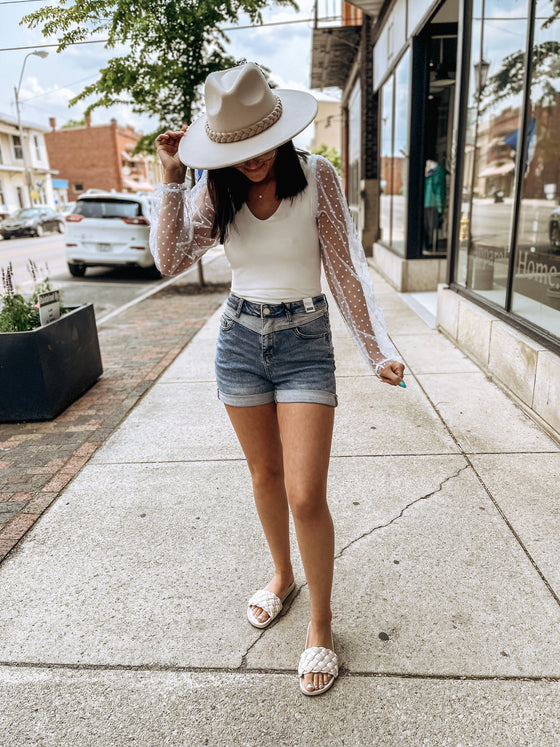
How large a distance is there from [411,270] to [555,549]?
6.54 meters

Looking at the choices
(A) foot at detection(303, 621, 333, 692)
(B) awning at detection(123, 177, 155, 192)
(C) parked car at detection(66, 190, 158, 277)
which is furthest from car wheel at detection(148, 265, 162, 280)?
(B) awning at detection(123, 177, 155, 192)

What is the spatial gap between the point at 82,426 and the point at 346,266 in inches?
116

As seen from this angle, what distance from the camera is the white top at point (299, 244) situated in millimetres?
1924

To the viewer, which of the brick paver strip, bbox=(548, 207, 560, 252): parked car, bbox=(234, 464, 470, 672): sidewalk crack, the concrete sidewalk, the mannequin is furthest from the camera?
the mannequin

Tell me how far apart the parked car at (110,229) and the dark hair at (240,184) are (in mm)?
10359

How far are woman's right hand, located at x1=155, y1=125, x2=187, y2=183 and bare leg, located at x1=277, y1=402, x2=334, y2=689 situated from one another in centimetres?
83

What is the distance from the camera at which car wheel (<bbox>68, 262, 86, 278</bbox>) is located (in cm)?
1266

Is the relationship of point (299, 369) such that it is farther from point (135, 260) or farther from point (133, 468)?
point (135, 260)

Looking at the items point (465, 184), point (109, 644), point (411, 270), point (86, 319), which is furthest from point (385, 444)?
point (411, 270)

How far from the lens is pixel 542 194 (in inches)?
206

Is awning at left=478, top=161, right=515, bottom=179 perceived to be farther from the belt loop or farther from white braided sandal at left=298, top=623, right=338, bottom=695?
white braided sandal at left=298, top=623, right=338, bottom=695

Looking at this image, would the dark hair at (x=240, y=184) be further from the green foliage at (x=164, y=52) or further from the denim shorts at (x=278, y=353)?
the green foliage at (x=164, y=52)

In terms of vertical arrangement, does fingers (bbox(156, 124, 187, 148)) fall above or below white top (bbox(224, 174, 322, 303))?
above

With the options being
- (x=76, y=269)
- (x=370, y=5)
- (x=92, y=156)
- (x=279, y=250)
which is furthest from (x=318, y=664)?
(x=92, y=156)
